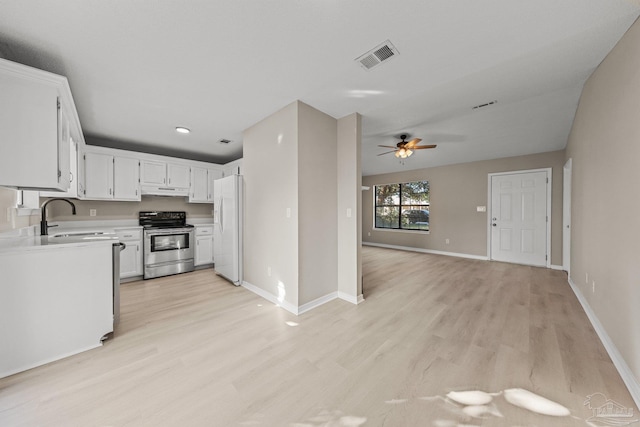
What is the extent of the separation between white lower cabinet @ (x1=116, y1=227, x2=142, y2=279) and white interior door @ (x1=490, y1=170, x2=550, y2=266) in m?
7.41

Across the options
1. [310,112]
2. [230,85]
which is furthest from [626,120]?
[230,85]

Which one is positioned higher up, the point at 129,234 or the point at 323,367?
the point at 129,234

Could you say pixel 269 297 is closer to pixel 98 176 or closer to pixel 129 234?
pixel 129 234

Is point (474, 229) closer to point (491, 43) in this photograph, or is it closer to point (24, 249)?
point (491, 43)

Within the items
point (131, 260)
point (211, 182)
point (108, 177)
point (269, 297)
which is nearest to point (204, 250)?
point (131, 260)

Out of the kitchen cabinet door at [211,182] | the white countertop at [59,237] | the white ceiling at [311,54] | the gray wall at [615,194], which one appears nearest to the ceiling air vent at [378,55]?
the white ceiling at [311,54]

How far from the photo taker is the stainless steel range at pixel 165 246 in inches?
158

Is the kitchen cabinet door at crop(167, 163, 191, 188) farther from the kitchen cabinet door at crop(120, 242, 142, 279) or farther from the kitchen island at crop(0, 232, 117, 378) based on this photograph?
the kitchen island at crop(0, 232, 117, 378)

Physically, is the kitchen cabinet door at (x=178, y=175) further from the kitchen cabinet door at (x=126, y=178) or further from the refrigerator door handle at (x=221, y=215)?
the refrigerator door handle at (x=221, y=215)

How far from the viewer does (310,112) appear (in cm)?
284

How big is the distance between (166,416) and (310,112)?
2.97 metres

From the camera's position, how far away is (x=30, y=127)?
1778 millimetres

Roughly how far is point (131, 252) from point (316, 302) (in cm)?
338

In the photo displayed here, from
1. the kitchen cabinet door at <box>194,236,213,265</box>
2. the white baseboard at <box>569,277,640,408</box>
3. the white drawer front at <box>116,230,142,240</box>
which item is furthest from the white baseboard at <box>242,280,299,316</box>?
the white baseboard at <box>569,277,640,408</box>
